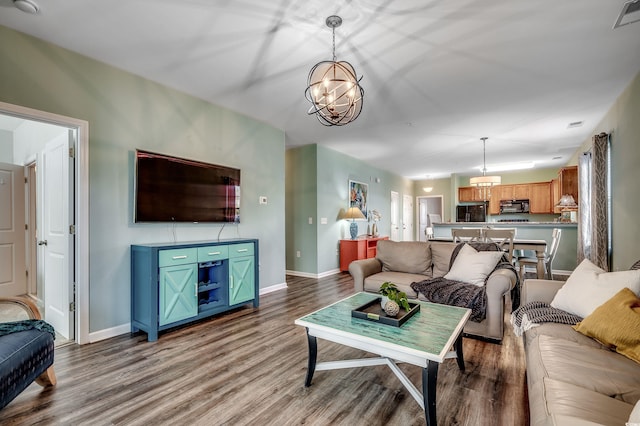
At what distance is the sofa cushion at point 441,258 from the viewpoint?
349 centimetres

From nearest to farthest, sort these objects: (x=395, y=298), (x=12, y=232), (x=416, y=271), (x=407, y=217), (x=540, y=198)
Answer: (x=395, y=298) → (x=416, y=271) → (x=12, y=232) → (x=540, y=198) → (x=407, y=217)

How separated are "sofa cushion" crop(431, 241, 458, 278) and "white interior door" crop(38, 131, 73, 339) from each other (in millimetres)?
3804

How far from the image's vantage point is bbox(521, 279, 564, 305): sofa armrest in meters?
2.38

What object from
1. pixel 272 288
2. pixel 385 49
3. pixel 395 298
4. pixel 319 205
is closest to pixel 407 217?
pixel 319 205

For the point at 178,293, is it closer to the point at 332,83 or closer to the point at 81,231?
the point at 81,231

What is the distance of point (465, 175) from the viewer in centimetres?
998

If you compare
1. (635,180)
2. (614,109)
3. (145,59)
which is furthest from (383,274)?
(614,109)

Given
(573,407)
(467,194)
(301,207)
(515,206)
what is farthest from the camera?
(467,194)

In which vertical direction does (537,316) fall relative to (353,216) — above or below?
below

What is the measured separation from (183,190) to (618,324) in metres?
3.81

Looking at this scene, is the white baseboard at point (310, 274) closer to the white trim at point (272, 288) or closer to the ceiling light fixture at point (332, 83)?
the white trim at point (272, 288)

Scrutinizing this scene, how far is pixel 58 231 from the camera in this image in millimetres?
2992

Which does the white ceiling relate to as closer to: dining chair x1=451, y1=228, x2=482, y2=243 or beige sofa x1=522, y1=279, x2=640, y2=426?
dining chair x1=451, y1=228, x2=482, y2=243

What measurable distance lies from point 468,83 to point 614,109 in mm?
2252
